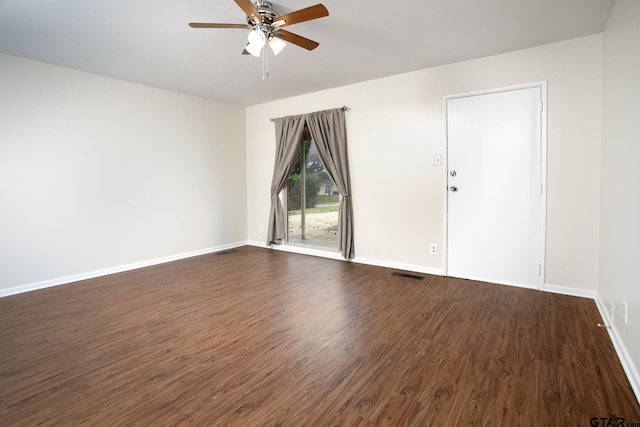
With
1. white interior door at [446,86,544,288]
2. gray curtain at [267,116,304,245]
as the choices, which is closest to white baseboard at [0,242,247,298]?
gray curtain at [267,116,304,245]

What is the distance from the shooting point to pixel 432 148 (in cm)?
387

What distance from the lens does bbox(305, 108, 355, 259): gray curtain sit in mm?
4555

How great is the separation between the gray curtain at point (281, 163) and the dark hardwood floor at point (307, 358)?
6.68 ft

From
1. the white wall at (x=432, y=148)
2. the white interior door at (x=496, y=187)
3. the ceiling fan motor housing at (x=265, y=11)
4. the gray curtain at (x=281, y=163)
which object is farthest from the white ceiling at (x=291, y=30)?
the gray curtain at (x=281, y=163)

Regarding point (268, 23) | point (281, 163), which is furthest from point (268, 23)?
point (281, 163)

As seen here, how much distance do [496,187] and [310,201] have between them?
2.81 m

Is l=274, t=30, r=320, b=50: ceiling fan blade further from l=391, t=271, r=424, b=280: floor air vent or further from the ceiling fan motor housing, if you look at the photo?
l=391, t=271, r=424, b=280: floor air vent

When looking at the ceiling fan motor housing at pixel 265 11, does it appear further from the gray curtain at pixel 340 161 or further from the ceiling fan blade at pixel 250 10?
the gray curtain at pixel 340 161

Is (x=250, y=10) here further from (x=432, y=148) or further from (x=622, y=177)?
(x=622, y=177)

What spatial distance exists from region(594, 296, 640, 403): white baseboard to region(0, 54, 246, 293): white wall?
5.02 meters

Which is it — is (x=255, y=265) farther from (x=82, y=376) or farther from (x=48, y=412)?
(x=48, y=412)

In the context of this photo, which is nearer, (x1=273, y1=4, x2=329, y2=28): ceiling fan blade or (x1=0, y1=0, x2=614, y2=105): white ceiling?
(x1=273, y1=4, x2=329, y2=28): ceiling fan blade

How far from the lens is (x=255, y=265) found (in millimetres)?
4492

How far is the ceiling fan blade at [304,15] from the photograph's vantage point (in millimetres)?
2089
